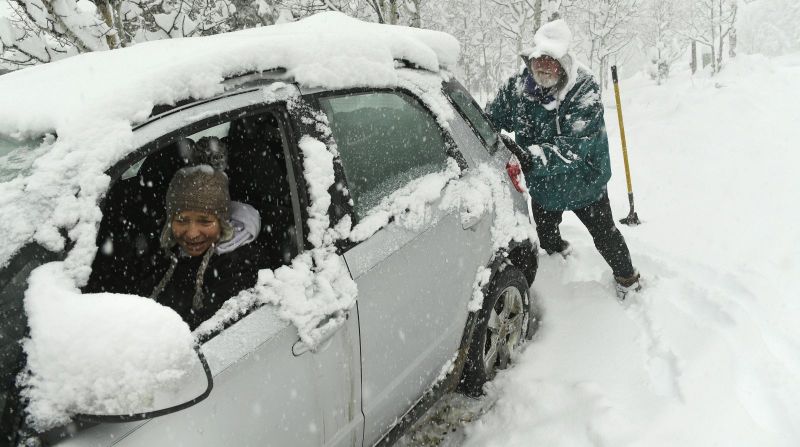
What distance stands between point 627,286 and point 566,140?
1166 millimetres

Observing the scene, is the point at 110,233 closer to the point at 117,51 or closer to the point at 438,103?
the point at 117,51

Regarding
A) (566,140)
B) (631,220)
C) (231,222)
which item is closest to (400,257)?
(231,222)

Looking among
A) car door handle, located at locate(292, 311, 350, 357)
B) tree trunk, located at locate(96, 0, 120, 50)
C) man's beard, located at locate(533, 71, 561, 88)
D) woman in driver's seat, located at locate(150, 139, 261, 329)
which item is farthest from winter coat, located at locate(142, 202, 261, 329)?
tree trunk, located at locate(96, 0, 120, 50)

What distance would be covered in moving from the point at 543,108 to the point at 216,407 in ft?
8.94

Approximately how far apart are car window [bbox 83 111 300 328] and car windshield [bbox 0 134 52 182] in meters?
0.36

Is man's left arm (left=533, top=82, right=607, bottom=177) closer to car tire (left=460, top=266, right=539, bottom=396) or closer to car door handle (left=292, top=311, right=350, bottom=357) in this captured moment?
car tire (left=460, top=266, right=539, bottom=396)

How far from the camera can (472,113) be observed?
113 inches

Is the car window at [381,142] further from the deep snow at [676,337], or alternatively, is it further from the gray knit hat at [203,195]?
the deep snow at [676,337]

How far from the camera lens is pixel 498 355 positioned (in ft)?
10.2

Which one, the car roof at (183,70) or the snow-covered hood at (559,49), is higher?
the car roof at (183,70)

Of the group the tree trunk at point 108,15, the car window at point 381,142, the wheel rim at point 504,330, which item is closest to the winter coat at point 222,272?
the car window at point 381,142

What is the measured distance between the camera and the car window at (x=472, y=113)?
275 cm

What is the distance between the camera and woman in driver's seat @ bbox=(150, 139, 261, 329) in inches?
74.3

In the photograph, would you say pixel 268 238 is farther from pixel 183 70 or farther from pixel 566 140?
pixel 566 140
